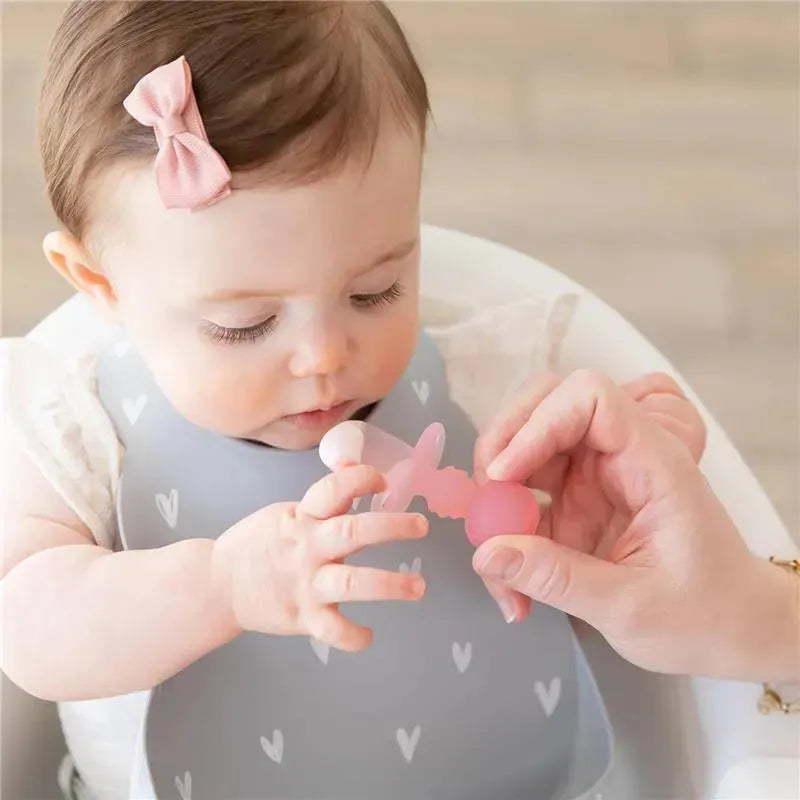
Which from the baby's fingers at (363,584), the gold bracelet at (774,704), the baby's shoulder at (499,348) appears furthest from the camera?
the baby's shoulder at (499,348)

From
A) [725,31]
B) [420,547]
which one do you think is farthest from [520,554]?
[725,31]

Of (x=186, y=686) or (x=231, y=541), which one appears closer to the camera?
(x=231, y=541)

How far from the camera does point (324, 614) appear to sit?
1.86 feet

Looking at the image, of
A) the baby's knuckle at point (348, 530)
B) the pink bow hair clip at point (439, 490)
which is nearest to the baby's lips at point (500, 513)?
the pink bow hair clip at point (439, 490)

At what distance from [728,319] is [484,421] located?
27.5 inches

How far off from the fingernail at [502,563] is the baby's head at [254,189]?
0.14 meters

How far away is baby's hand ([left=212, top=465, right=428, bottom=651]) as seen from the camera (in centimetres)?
55

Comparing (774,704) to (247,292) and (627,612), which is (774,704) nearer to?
(627,612)

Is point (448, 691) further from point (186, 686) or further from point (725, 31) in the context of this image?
point (725, 31)

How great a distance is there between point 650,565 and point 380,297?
22 centimetres

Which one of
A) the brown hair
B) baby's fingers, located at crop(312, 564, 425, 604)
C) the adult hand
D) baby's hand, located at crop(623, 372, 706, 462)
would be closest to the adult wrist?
the adult hand

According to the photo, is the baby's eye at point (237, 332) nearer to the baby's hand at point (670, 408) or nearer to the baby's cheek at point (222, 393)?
the baby's cheek at point (222, 393)

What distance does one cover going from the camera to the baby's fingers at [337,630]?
56 centimetres

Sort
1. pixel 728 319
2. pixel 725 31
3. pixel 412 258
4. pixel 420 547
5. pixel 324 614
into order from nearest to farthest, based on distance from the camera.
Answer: pixel 324 614
pixel 412 258
pixel 420 547
pixel 728 319
pixel 725 31
